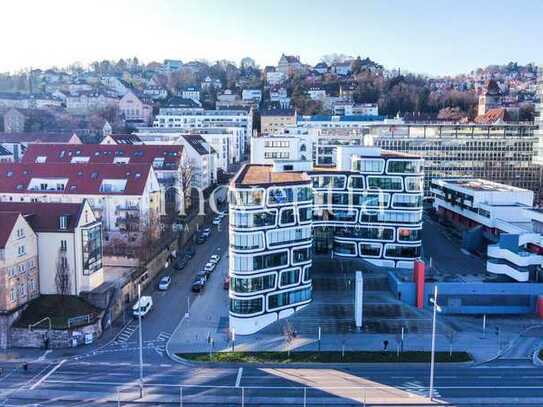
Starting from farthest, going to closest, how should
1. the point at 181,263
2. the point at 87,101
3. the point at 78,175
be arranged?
the point at 87,101 < the point at 78,175 < the point at 181,263

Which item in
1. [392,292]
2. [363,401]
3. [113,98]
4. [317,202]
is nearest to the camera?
[363,401]

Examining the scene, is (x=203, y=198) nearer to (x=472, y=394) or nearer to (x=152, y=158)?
(x=152, y=158)

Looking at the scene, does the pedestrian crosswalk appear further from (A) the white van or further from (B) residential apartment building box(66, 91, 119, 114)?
(B) residential apartment building box(66, 91, 119, 114)

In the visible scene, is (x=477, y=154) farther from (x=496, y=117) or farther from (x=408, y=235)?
(x=408, y=235)

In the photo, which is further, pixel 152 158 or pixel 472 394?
pixel 152 158

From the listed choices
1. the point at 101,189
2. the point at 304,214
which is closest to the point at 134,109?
the point at 101,189

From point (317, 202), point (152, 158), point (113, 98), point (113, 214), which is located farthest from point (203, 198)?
point (113, 98)

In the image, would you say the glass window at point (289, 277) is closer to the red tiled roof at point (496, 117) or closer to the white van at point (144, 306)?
the white van at point (144, 306)

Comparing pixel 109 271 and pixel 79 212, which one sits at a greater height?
pixel 79 212
